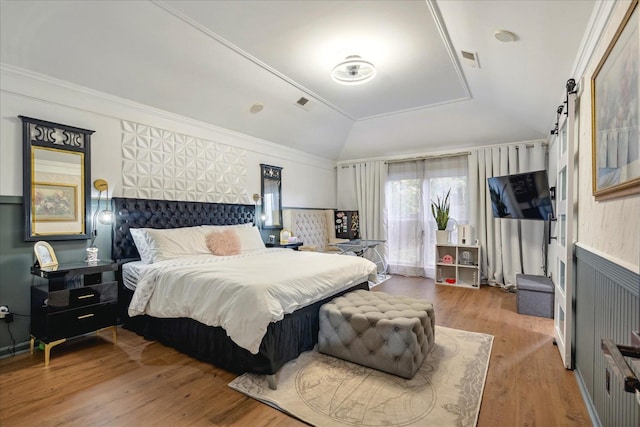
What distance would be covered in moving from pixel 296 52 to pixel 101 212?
8.80 feet

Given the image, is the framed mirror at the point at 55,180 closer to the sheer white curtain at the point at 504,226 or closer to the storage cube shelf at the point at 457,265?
the storage cube shelf at the point at 457,265

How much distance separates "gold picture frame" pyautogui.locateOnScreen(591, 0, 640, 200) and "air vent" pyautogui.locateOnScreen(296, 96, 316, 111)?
10.9ft

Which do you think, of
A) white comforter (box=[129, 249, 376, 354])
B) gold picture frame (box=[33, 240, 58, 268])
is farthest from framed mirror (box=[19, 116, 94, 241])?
white comforter (box=[129, 249, 376, 354])

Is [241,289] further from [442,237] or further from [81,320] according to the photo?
[442,237]

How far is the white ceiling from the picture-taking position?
235cm

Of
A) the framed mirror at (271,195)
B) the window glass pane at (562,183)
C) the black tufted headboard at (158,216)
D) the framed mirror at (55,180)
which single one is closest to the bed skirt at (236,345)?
the black tufted headboard at (158,216)

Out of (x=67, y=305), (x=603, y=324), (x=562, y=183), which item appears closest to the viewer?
(x=603, y=324)

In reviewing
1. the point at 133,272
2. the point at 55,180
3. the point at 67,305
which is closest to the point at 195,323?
the point at 133,272

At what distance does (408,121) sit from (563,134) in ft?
8.76

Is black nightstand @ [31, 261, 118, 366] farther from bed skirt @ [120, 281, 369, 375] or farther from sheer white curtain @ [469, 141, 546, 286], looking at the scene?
sheer white curtain @ [469, 141, 546, 286]

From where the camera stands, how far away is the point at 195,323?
257 centimetres

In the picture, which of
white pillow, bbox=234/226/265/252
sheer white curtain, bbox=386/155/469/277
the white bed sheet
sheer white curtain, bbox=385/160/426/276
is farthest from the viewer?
sheer white curtain, bbox=385/160/426/276

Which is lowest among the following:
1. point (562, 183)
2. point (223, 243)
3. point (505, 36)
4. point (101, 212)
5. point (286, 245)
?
point (286, 245)

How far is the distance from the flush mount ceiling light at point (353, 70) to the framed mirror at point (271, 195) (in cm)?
220
